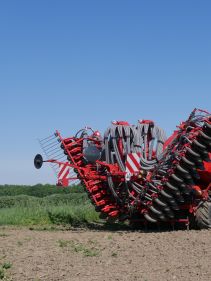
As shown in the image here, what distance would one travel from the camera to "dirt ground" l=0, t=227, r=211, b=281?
6375 mm

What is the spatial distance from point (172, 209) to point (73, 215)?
4278mm

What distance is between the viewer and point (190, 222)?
11.2 m

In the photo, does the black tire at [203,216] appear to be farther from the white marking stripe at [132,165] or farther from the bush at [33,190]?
the bush at [33,190]

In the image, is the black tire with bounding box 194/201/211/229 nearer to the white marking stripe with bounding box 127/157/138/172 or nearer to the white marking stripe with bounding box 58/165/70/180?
the white marking stripe with bounding box 127/157/138/172

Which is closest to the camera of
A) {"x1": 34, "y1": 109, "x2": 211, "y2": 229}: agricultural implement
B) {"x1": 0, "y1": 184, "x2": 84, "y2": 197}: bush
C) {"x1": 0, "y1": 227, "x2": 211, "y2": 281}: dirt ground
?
{"x1": 0, "y1": 227, "x2": 211, "y2": 281}: dirt ground

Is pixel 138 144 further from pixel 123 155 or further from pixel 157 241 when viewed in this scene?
pixel 157 241

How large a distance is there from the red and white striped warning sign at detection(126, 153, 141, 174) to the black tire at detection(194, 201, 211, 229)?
1.37 metres

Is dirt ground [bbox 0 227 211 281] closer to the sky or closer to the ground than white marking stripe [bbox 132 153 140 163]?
closer to the ground

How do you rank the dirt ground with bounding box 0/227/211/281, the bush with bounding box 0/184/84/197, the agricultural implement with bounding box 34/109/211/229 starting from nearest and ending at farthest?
1. the dirt ground with bounding box 0/227/211/281
2. the agricultural implement with bounding box 34/109/211/229
3. the bush with bounding box 0/184/84/197

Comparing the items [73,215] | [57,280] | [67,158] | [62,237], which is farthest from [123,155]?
[57,280]

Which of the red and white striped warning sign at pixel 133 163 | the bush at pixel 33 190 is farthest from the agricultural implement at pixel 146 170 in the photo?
the bush at pixel 33 190

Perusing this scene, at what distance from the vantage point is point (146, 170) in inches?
429

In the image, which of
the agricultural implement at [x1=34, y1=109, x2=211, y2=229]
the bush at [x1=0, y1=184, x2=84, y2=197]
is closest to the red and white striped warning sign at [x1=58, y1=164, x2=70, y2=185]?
the agricultural implement at [x1=34, y1=109, x2=211, y2=229]

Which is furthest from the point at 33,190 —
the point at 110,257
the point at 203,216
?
the point at 110,257
